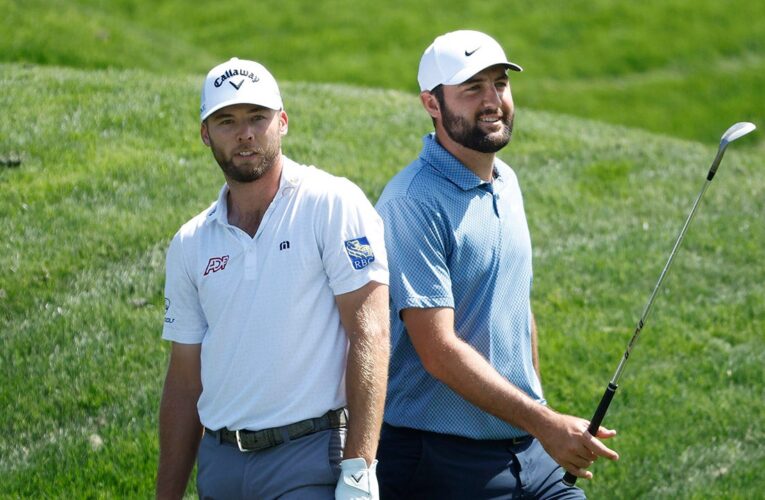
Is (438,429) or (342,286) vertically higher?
(342,286)

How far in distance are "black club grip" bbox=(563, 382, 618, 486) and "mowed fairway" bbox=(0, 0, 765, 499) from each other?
7.69 feet

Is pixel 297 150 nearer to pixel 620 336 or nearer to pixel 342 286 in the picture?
pixel 620 336

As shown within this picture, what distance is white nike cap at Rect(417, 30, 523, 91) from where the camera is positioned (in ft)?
17.9

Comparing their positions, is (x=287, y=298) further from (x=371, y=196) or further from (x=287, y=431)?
(x=371, y=196)

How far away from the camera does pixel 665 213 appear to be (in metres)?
11.9

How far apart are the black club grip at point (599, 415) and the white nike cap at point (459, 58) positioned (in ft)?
4.75

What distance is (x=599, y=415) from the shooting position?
203 inches

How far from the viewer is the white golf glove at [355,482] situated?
15.5 ft

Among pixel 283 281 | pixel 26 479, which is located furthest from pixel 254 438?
pixel 26 479

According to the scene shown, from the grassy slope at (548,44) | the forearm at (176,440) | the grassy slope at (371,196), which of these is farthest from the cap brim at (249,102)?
the grassy slope at (548,44)

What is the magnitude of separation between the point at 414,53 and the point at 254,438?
24.3m

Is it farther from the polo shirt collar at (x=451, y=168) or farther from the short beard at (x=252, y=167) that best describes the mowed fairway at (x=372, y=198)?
the polo shirt collar at (x=451, y=168)

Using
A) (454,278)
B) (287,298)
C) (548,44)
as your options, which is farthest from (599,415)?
(548,44)

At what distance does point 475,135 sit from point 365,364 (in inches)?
47.0
